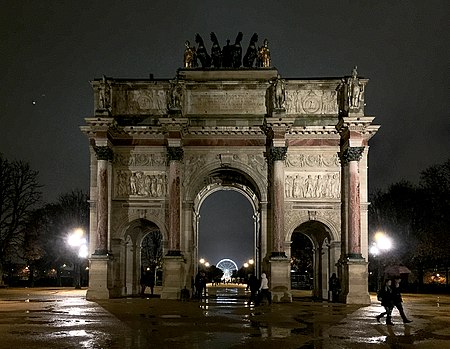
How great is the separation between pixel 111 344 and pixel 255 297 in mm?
18138

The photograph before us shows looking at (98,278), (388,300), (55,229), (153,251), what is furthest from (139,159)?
(153,251)

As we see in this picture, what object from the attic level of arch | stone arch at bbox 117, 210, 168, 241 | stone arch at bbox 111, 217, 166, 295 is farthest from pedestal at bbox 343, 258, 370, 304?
stone arch at bbox 117, 210, 168, 241

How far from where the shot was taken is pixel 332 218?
119 feet

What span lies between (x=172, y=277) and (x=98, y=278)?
12.2ft

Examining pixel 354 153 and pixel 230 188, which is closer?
pixel 354 153

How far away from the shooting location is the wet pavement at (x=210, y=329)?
15.2 metres

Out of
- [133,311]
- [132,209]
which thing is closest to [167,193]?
[132,209]

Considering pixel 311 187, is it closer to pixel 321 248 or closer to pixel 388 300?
pixel 321 248

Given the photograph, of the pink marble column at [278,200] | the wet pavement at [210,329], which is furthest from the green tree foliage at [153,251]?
the wet pavement at [210,329]

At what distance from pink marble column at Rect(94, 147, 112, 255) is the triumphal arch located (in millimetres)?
51

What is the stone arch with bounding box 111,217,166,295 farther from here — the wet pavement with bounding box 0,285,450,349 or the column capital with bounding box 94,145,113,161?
the wet pavement with bounding box 0,285,450,349

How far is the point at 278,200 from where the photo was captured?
35.0 meters

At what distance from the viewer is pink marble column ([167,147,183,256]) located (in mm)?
34875

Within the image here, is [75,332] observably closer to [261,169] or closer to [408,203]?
[261,169]
